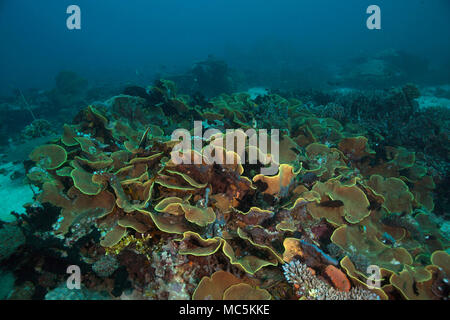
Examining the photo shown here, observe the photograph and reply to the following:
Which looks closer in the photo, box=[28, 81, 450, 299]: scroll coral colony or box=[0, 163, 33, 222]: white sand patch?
box=[28, 81, 450, 299]: scroll coral colony

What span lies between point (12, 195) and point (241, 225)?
607 centimetres

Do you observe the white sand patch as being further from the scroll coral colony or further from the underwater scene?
the scroll coral colony

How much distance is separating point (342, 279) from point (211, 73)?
1718 centimetres

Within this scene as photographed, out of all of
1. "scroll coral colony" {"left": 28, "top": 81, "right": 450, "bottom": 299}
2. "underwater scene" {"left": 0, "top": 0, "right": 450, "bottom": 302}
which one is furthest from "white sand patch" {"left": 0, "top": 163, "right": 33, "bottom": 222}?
"scroll coral colony" {"left": 28, "top": 81, "right": 450, "bottom": 299}

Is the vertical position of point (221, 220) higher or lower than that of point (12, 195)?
higher

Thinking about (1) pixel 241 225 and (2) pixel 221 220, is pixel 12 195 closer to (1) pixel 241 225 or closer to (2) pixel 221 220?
(2) pixel 221 220

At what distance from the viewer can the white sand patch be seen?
4734 mm

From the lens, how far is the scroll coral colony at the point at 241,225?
2.46 m

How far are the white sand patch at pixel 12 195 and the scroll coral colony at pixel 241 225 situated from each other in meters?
2.19

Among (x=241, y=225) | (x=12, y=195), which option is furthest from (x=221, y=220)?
(x=12, y=195)

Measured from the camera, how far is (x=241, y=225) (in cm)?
291

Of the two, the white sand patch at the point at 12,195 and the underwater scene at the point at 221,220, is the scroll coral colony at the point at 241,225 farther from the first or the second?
the white sand patch at the point at 12,195

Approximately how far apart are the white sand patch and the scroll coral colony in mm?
2187
